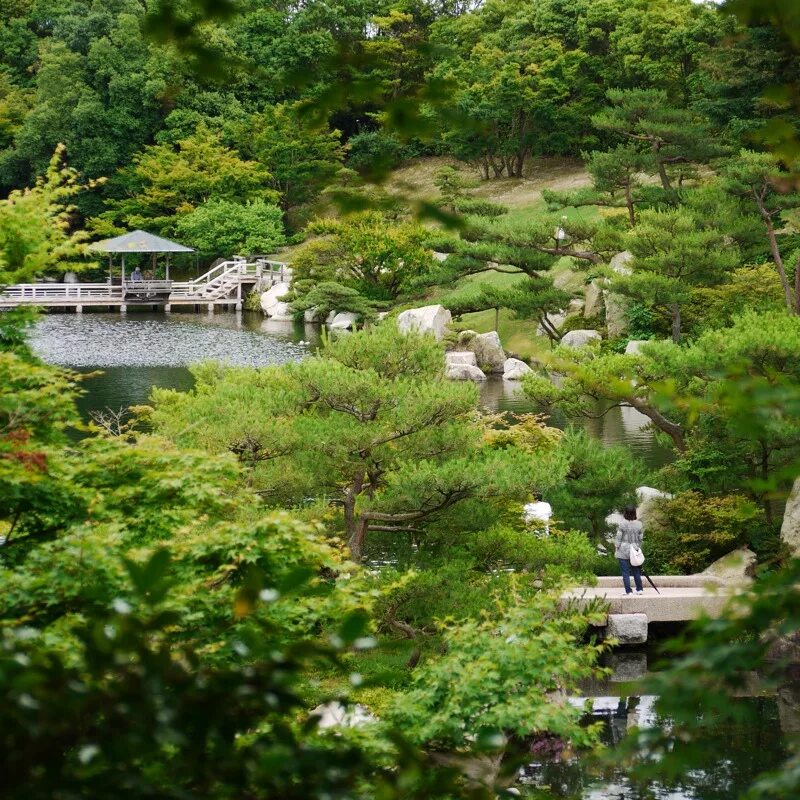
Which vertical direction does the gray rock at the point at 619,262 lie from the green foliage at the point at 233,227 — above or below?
below

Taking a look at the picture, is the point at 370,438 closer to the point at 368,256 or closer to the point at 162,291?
the point at 368,256

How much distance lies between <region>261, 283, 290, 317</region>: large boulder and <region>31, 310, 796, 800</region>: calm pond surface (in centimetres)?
40

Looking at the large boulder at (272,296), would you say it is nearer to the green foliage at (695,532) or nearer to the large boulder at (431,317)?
the large boulder at (431,317)

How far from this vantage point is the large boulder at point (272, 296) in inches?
1217

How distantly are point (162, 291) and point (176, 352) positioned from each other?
Result: 907 centimetres

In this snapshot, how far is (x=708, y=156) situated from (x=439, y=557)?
529 inches

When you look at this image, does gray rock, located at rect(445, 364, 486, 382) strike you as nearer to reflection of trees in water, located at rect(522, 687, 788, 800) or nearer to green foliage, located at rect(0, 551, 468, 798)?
reflection of trees in water, located at rect(522, 687, 788, 800)

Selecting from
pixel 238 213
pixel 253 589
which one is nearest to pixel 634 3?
pixel 238 213

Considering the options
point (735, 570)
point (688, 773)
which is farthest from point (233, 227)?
point (688, 773)

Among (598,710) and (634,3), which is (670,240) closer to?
(598,710)

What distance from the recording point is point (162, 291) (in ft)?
106

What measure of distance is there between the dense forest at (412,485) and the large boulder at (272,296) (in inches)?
43.5

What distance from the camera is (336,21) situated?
3634 centimetres

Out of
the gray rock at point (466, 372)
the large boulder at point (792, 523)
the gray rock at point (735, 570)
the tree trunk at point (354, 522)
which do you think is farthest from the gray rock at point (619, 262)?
the tree trunk at point (354, 522)
